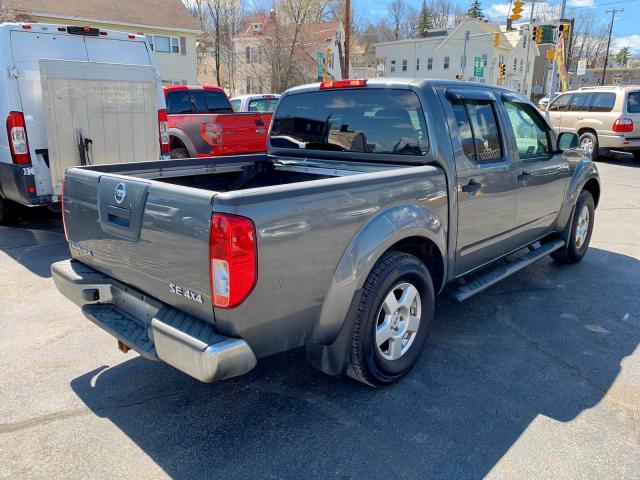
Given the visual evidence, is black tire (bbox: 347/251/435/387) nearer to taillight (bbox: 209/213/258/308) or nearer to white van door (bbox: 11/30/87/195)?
taillight (bbox: 209/213/258/308)

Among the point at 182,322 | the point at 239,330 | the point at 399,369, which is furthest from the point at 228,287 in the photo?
the point at 399,369

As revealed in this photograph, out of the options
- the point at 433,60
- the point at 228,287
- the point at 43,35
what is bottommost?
the point at 228,287

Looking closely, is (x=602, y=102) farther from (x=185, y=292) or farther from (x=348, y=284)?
(x=185, y=292)

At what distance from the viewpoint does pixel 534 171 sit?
4582mm

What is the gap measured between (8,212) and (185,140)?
353 centimetres

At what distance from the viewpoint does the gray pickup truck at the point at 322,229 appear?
2.43m

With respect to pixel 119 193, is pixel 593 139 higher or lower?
lower

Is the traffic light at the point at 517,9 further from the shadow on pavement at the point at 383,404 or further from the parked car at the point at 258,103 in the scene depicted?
the shadow on pavement at the point at 383,404

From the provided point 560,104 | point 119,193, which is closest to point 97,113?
point 119,193

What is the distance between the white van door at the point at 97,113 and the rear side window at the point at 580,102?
12.6m

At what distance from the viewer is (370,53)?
253 ft

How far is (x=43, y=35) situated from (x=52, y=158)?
1.55 metres

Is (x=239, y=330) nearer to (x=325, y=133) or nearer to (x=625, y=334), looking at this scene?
(x=325, y=133)

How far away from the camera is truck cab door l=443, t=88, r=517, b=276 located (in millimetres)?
3736
